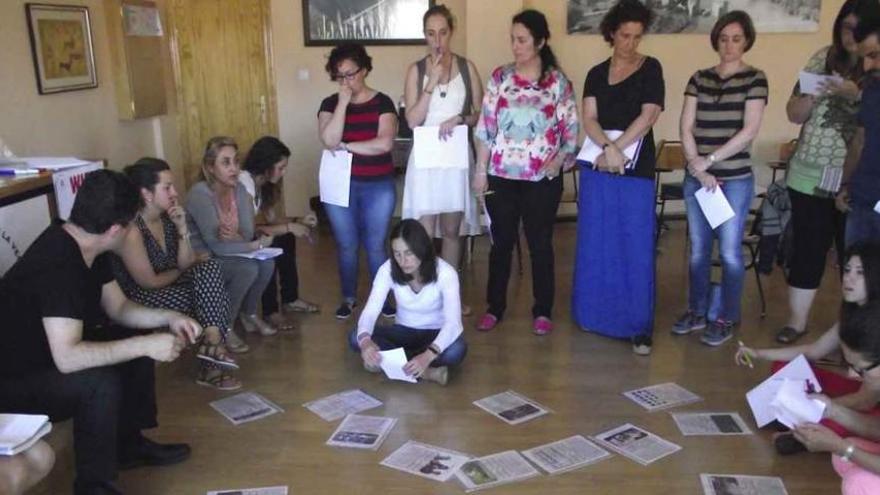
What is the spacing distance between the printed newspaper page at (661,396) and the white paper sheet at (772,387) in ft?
0.82

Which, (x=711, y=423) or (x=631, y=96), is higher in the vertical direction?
(x=631, y=96)

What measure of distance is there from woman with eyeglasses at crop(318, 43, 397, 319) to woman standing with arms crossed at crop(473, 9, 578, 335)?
48 centimetres

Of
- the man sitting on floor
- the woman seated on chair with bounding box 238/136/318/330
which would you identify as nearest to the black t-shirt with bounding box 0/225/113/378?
the man sitting on floor

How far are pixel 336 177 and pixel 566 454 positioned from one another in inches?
71.0

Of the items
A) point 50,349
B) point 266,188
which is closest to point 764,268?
point 266,188

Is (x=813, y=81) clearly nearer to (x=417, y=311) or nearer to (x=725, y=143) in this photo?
(x=725, y=143)

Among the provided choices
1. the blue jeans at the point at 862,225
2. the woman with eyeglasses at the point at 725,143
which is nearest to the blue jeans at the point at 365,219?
the woman with eyeglasses at the point at 725,143

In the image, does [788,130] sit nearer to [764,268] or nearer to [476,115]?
[764,268]

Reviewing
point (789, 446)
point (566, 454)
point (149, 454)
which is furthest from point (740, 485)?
point (149, 454)

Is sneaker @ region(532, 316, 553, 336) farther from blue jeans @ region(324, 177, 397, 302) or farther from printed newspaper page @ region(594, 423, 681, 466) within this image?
printed newspaper page @ region(594, 423, 681, 466)

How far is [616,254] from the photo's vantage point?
11.6ft

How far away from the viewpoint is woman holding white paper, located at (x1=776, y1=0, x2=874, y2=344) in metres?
3.16

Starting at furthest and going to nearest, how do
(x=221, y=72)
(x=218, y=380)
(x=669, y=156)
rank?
(x=221, y=72), (x=669, y=156), (x=218, y=380)

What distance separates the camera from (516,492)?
7.88 feet
